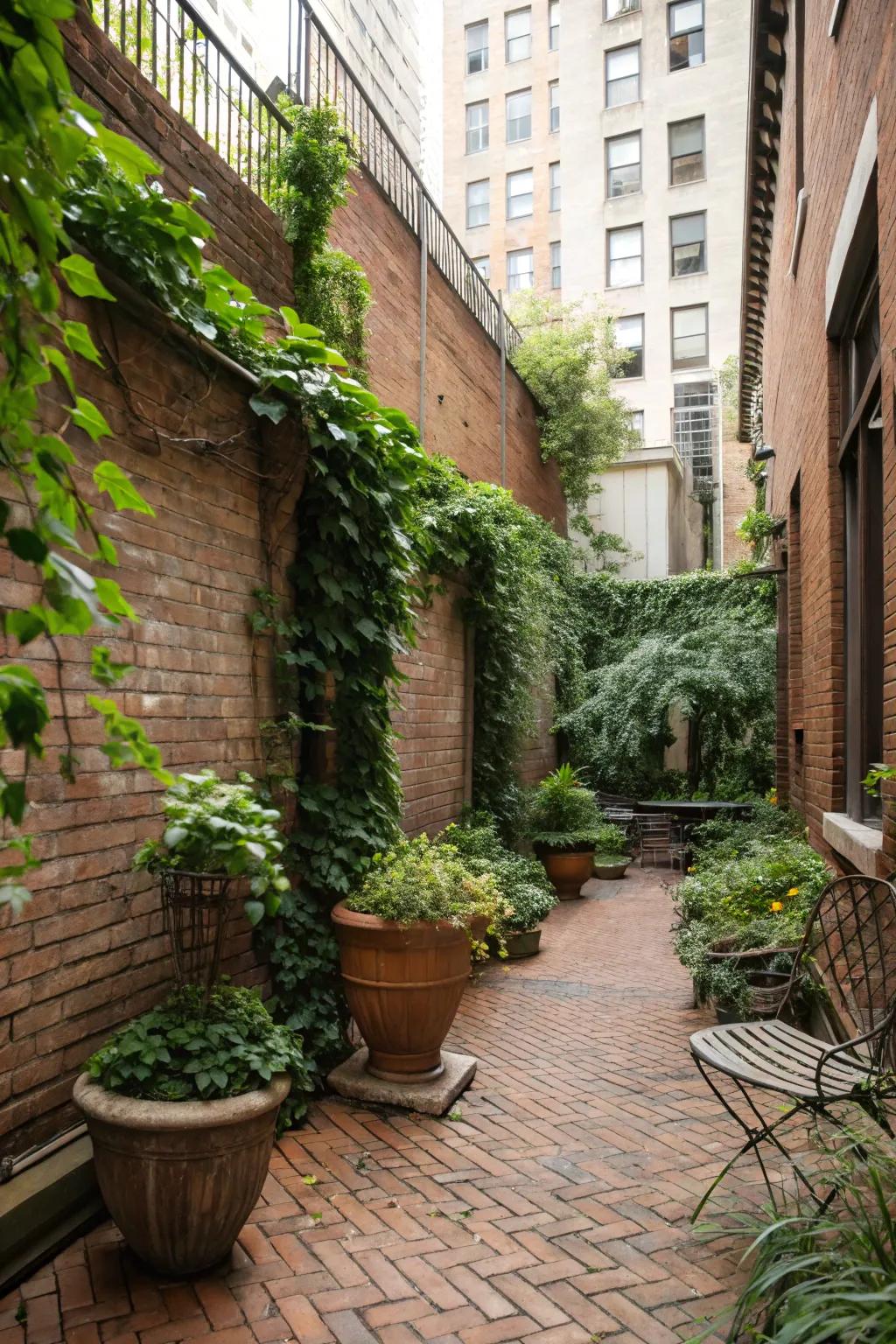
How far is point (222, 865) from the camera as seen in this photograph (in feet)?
10.9

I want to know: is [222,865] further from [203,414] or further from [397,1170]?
[203,414]

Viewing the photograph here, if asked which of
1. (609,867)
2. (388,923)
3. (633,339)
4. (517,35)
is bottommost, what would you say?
(609,867)

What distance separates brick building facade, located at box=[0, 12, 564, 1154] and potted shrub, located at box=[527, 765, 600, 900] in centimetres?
592

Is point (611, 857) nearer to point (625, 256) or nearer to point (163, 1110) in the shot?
point (163, 1110)

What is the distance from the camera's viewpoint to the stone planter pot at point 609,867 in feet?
36.1

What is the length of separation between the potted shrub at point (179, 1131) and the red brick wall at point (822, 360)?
2.50m

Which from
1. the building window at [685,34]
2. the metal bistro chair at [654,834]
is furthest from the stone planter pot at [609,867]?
the building window at [685,34]

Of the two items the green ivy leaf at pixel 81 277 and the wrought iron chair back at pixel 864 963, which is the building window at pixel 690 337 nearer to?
the wrought iron chair back at pixel 864 963

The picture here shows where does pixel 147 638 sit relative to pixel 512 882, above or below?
above

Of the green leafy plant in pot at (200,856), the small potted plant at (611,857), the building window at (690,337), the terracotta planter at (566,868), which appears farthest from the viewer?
the building window at (690,337)

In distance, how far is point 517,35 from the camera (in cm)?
3017

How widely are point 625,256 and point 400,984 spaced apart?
2440 cm

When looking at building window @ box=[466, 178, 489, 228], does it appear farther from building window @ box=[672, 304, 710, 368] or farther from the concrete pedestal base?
the concrete pedestal base

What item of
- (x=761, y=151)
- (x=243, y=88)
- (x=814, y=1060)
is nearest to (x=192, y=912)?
(x=814, y=1060)
